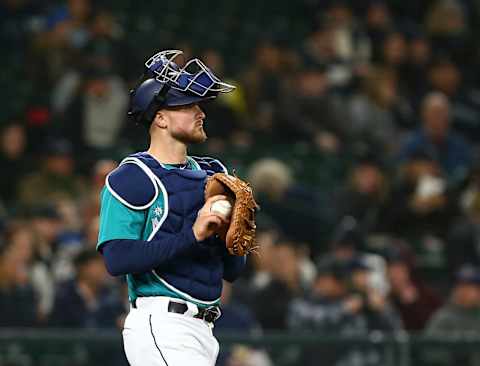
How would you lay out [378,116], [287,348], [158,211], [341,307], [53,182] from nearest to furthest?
1. [158,211]
2. [287,348]
3. [341,307]
4. [53,182]
5. [378,116]

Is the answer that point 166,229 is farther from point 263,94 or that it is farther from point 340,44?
point 340,44

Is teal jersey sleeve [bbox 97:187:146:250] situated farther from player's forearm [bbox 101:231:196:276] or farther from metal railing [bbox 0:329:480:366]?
metal railing [bbox 0:329:480:366]

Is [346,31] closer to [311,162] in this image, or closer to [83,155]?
[311,162]

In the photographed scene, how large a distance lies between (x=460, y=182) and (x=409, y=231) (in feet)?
2.20

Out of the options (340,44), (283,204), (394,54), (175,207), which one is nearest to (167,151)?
(175,207)

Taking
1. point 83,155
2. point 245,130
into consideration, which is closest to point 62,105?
point 83,155

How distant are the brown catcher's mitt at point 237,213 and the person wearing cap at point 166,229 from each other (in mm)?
44

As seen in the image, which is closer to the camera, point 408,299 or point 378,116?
point 408,299

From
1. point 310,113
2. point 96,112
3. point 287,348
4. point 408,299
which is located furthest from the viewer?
point 310,113

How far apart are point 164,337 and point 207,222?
0.41 meters

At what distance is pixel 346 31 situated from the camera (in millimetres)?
13961

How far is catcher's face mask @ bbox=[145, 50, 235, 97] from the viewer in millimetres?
4543

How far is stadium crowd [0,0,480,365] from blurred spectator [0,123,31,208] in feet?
0.06

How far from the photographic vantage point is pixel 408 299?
955 centimetres
